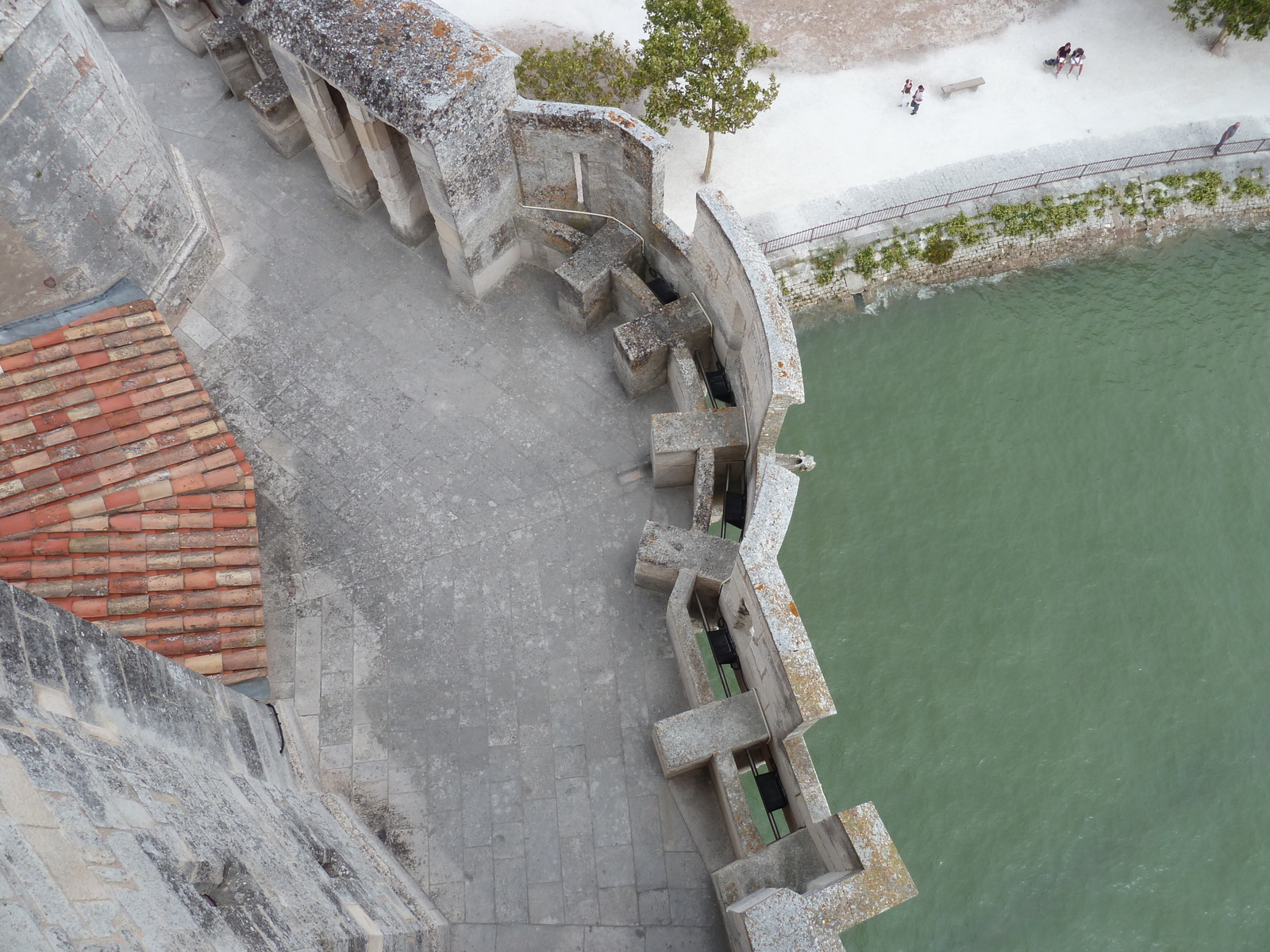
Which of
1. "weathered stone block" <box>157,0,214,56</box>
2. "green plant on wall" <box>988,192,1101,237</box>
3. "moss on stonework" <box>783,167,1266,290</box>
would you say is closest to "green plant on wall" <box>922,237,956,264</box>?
"moss on stonework" <box>783,167,1266,290</box>

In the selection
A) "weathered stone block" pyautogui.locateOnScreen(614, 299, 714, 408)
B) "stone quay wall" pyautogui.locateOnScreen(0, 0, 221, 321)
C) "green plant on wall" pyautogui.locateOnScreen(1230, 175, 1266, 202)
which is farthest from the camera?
"green plant on wall" pyautogui.locateOnScreen(1230, 175, 1266, 202)

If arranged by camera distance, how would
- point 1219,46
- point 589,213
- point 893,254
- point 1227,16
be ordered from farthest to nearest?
point 1219,46 < point 1227,16 < point 893,254 < point 589,213

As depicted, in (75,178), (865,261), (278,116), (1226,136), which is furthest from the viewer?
(1226,136)

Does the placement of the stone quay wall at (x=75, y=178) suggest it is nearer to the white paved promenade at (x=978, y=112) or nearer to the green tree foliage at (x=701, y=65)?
the green tree foliage at (x=701, y=65)

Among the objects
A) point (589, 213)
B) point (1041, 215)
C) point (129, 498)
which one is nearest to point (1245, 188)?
point (1041, 215)

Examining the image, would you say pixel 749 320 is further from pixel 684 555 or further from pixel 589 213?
pixel 589 213

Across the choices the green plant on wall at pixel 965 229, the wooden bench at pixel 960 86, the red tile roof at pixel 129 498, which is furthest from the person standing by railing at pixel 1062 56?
the red tile roof at pixel 129 498

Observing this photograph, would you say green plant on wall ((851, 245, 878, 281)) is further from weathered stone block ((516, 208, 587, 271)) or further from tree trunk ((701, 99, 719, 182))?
weathered stone block ((516, 208, 587, 271))
